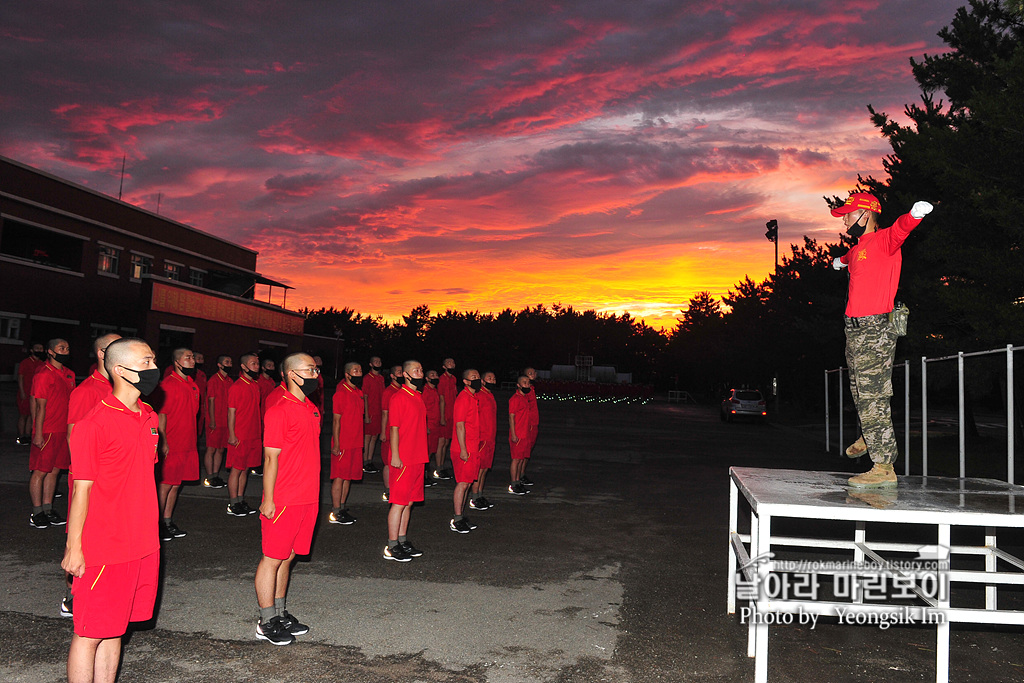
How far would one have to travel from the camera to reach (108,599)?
132 inches

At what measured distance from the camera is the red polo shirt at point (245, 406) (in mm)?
8883

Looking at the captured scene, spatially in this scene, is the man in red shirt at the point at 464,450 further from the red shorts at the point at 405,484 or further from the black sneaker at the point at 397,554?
the black sneaker at the point at 397,554

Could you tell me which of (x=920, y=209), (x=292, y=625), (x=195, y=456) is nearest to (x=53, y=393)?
(x=195, y=456)

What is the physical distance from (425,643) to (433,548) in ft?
8.63

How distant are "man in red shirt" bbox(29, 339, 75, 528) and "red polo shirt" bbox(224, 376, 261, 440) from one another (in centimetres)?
182

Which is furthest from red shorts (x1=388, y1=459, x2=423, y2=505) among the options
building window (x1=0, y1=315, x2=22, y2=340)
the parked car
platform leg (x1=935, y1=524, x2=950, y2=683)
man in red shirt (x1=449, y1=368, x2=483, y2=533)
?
building window (x1=0, y1=315, x2=22, y2=340)

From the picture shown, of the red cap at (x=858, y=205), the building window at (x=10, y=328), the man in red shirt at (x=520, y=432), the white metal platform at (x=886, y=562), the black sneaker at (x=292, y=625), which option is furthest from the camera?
the building window at (x=10, y=328)

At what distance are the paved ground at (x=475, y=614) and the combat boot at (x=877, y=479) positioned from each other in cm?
112

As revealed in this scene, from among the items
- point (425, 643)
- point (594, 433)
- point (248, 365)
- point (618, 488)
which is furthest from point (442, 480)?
point (594, 433)

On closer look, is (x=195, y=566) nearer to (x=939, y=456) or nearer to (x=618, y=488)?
(x=618, y=488)

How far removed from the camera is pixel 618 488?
1145 centimetres

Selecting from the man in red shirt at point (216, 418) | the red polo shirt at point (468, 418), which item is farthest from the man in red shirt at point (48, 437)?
the red polo shirt at point (468, 418)

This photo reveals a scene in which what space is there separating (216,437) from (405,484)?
192 inches

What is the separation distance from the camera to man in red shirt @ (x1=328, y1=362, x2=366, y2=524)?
8375 mm
